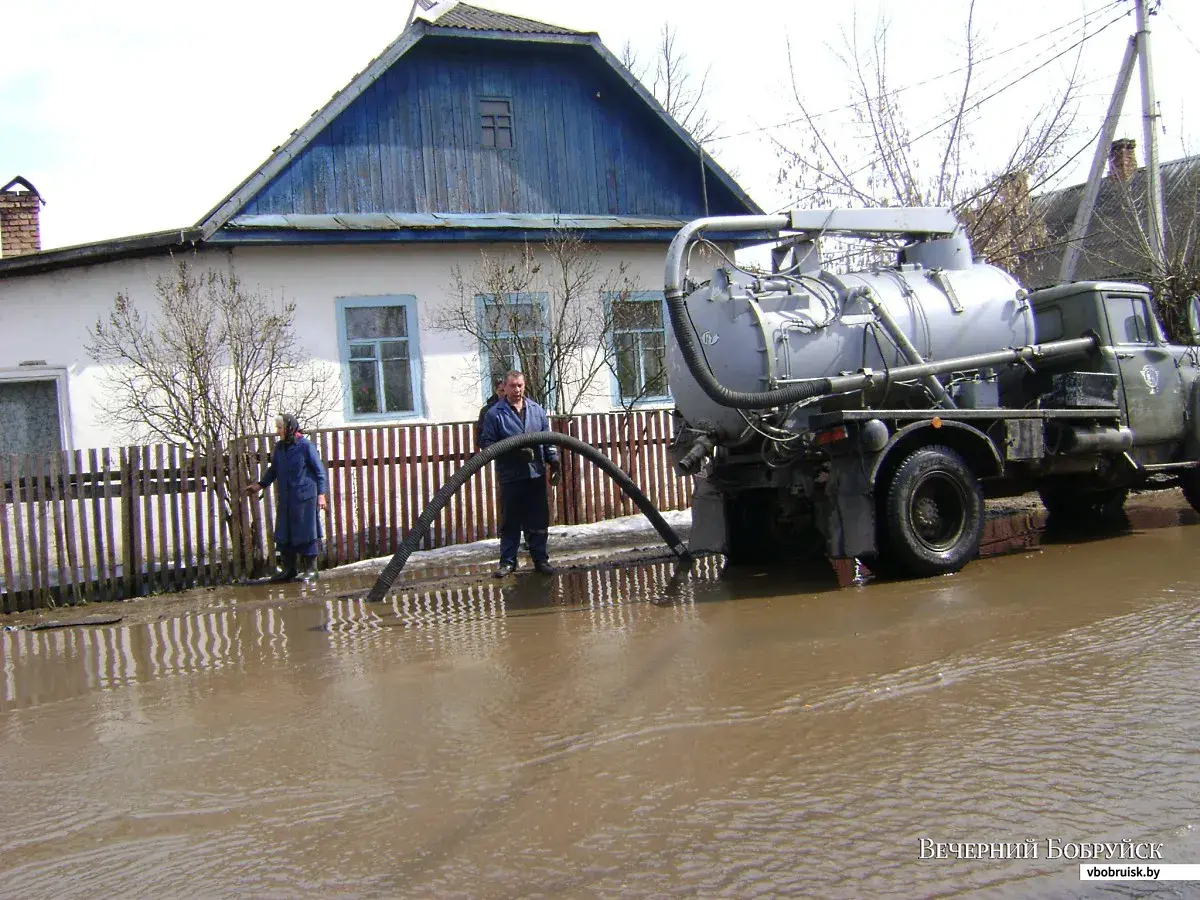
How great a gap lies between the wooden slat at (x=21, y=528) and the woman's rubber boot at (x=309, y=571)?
236cm

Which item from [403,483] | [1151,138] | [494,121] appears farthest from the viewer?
[1151,138]

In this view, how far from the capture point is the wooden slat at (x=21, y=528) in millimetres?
9500

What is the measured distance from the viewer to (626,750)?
4.24 meters

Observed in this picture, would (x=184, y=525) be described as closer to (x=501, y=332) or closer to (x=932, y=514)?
(x=501, y=332)

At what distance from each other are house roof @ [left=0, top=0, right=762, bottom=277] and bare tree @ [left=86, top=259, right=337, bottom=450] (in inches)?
25.0

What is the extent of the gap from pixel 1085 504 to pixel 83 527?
973cm

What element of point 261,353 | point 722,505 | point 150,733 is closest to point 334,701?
point 150,733

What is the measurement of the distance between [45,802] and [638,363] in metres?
12.9

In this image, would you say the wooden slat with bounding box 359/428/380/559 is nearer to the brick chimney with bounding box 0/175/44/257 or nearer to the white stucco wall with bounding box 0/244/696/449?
the white stucco wall with bounding box 0/244/696/449

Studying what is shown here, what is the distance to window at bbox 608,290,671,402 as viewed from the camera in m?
16.1

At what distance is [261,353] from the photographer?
43.9 feet

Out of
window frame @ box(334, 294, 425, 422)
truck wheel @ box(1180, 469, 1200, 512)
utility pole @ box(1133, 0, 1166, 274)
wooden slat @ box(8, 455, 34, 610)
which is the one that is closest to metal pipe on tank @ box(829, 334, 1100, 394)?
truck wheel @ box(1180, 469, 1200, 512)

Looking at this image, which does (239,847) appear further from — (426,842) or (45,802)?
(45,802)

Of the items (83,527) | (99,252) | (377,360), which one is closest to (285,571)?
(83,527)
